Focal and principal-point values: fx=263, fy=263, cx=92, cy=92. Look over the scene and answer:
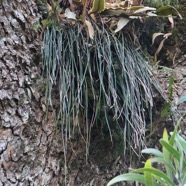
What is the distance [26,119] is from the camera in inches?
35.9

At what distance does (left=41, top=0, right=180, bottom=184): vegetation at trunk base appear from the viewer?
0.97 metres

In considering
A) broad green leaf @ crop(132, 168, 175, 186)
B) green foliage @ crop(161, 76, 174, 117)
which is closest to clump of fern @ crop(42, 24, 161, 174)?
green foliage @ crop(161, 76, 174, 117)

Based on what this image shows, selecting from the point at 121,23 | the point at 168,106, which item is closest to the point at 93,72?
the point at 121,23

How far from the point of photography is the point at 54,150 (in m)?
0.98

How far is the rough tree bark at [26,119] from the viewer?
86 centimetres

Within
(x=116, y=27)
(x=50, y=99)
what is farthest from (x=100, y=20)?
(x=50, y=99)

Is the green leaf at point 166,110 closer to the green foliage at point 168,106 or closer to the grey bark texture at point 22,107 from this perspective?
the green foliage at point 168,106

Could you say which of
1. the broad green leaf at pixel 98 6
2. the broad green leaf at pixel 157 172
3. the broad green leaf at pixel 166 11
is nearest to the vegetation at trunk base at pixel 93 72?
the broad green leaf at pixel 98 6

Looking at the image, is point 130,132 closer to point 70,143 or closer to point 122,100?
point 122,100

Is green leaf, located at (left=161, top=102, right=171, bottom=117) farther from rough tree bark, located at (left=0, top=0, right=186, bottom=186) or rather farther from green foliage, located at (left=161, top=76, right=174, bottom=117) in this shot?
rough tree bark, located at (left=0, top=0, right=186, bottom=186)

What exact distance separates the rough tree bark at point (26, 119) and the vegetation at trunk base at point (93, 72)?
0.15ft

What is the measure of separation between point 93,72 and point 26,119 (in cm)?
31

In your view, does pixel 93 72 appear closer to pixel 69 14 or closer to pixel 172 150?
pixel 69 14

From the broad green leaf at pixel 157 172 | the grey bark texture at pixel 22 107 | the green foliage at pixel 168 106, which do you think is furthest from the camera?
the green foliage at pixel 168 106
